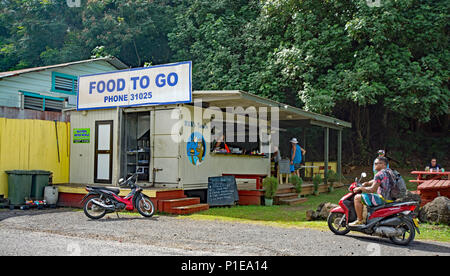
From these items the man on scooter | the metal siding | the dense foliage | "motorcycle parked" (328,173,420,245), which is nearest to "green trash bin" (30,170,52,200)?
the metal siding

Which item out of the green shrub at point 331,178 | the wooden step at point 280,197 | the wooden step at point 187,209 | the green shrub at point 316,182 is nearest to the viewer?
the wooden step at point 187,209

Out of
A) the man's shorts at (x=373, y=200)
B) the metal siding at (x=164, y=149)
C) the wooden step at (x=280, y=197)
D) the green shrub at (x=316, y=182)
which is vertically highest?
the metal siding at (x=164, y=149)

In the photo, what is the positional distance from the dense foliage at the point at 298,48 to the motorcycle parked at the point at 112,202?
9610mm

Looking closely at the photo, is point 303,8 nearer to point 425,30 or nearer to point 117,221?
point 425,30

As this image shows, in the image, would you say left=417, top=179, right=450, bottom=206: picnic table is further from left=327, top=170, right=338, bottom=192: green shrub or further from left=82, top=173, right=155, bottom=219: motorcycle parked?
left=327, top=170, right=338, bottom=192: green shrub

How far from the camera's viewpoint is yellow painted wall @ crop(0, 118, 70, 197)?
456 inches

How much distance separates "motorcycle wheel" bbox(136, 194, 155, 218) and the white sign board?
2.58 m

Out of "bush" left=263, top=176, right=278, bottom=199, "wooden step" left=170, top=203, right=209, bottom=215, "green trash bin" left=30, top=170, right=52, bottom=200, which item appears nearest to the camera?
"wooden step" left=170, top=203, right=209, bottom=215

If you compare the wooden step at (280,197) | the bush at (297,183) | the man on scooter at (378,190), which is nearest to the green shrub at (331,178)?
the bush at (297,183)

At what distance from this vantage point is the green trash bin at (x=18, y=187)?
440 inches

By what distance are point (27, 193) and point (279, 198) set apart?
6.70m

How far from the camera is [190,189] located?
11.2m

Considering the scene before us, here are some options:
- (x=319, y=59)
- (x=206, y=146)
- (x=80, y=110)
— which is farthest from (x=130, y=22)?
(x=206, y=146)

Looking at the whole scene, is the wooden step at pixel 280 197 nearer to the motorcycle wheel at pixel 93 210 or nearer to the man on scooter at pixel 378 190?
the motorcycle wheel at pixel 93 210
